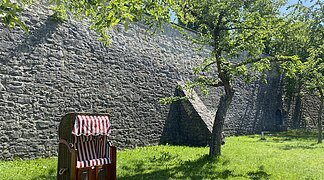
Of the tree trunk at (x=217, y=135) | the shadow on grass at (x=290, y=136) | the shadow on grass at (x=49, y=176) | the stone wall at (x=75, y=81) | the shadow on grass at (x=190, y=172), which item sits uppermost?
the stone wall at (x=75, y=81)

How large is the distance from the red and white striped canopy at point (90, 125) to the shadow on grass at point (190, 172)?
4.93ft

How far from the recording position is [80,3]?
465 centimetres

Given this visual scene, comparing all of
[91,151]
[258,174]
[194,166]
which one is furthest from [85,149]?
[258,174]

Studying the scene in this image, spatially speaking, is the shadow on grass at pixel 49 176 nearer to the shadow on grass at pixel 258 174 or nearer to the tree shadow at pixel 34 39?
the tree shadow at pixel 34 39

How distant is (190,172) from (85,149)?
2709 mm

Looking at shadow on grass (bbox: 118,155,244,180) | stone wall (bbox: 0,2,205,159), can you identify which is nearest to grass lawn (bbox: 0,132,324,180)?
shadow on grass (bbox: 118,155,244,180)

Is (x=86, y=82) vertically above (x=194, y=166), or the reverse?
(x=86, y=82)

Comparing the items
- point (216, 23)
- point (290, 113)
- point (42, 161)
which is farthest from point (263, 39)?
point (290, 113)

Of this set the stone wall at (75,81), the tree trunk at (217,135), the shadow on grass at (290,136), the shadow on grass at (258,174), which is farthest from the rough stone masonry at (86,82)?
the shadow on grass at (290,136)

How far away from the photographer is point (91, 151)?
15.6ft

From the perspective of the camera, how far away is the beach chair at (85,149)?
4.34 meters

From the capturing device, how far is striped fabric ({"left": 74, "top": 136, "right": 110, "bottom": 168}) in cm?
450

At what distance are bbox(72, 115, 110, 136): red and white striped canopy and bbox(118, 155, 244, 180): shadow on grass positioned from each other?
1503 millimetres

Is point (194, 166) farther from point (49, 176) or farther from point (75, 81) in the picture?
point (75, 81)
